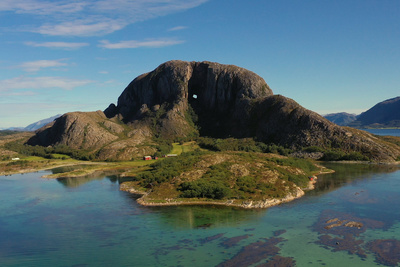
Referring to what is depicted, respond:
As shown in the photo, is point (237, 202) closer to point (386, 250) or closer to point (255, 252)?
point (255, 252)

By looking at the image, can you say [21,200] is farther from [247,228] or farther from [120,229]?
[247,228]

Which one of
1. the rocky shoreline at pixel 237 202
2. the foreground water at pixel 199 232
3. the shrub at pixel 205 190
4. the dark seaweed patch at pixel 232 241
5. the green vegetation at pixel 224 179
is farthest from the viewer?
the green vegetation at pixel 224 179

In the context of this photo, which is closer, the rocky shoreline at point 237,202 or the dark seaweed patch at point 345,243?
the dark seaweed patch at point 345,243

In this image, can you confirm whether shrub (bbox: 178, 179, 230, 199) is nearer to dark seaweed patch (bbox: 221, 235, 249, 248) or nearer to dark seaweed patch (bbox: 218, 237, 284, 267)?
dark seaweed patch (bbox: 221, 235, 249, 248)

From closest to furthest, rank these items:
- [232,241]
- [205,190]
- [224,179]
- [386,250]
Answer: [386,250], [232,241], [205,190], [224,179]

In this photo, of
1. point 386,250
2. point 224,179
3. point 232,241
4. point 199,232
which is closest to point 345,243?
point 386,250

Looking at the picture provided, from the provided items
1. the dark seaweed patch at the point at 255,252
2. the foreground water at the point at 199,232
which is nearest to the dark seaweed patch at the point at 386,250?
the foreground water at the point at 199,232

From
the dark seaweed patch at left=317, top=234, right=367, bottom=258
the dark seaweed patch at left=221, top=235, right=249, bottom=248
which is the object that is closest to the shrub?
the dark seaweed patch at left=221, top=235, right=249, bottom=248

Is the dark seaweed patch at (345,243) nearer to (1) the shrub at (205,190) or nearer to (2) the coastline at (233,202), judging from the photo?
(2) the coastline at (233,202)

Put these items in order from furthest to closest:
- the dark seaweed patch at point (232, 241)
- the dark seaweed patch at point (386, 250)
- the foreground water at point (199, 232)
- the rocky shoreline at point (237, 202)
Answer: the rocky shoreline at point (237, 202), the dark seaweed patch at point (232, 241), the foreground water at point (199, 232), the dark seaweed patch at point (386, 250)
